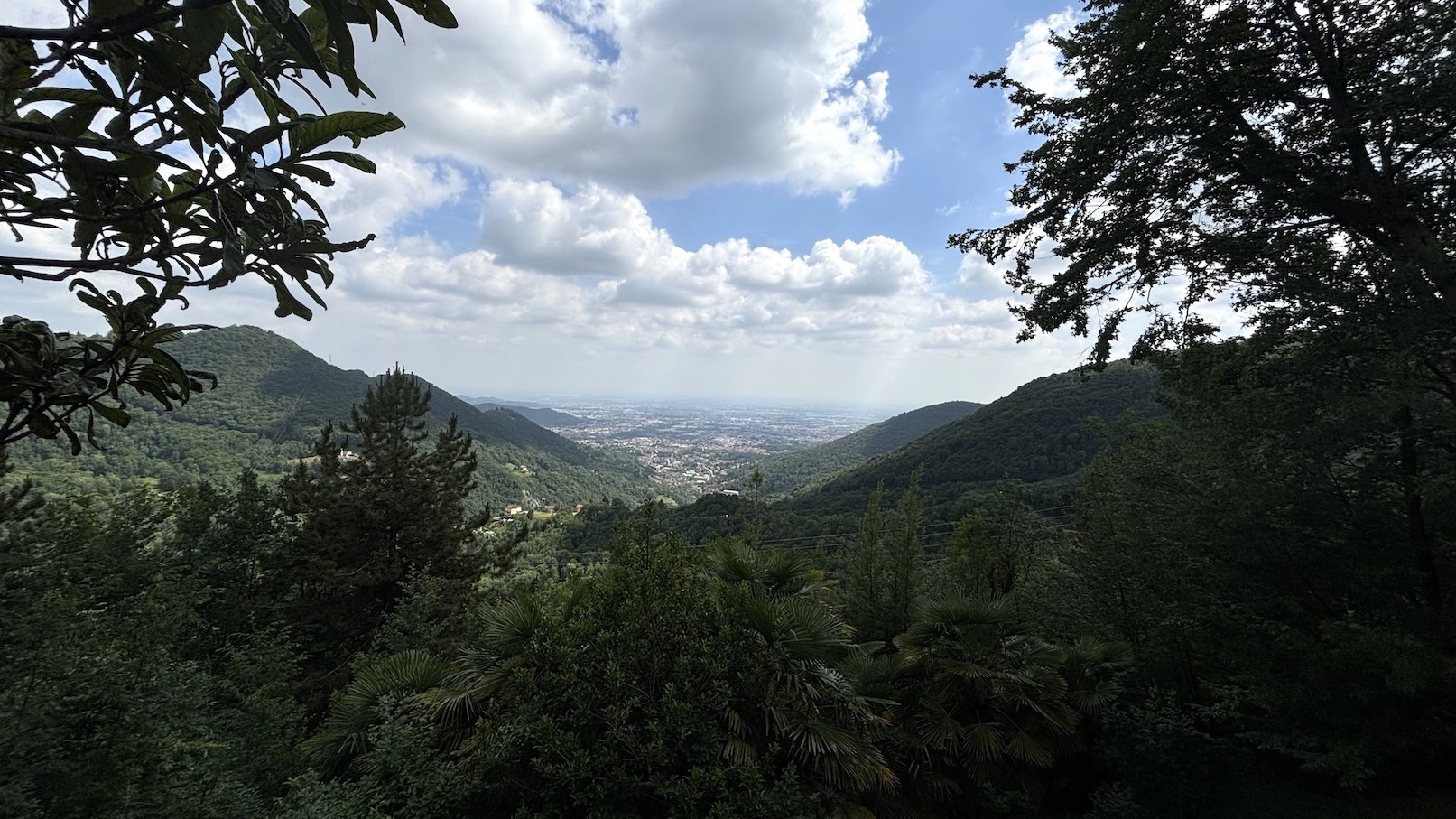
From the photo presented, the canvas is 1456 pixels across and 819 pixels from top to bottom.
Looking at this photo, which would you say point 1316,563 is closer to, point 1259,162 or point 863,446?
point 1259,162

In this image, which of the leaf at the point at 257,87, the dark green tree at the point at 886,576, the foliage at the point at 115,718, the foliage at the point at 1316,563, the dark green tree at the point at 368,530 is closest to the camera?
the leaf at the point at 257,87

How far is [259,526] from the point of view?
12086mm

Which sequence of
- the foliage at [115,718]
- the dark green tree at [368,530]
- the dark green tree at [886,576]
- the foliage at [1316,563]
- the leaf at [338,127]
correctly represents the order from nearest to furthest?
the leaf at [338,127] < the foliage at [115,718] < the foliage at [1316,563] < the dark green tree at [886,576] < the dark green tree at [368,530]

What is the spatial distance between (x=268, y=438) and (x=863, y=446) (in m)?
132

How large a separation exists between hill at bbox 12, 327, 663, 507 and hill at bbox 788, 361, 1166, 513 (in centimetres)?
3448

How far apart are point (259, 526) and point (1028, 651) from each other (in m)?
16.4

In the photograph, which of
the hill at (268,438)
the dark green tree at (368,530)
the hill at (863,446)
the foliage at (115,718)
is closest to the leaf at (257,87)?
the foliage at (115,718)

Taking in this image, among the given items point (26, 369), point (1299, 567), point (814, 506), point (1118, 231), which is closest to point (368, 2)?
point (26, 369)

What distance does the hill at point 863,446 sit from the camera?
429 feet

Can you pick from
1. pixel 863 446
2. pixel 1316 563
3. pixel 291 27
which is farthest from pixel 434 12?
pixel 863 446

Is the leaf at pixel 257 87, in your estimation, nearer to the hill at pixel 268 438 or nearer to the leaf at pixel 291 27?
the leaf at pixel 291 27

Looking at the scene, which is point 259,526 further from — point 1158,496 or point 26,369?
point 1158,496

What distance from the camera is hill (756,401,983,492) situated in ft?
429

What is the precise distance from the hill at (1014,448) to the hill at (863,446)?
53391mm
